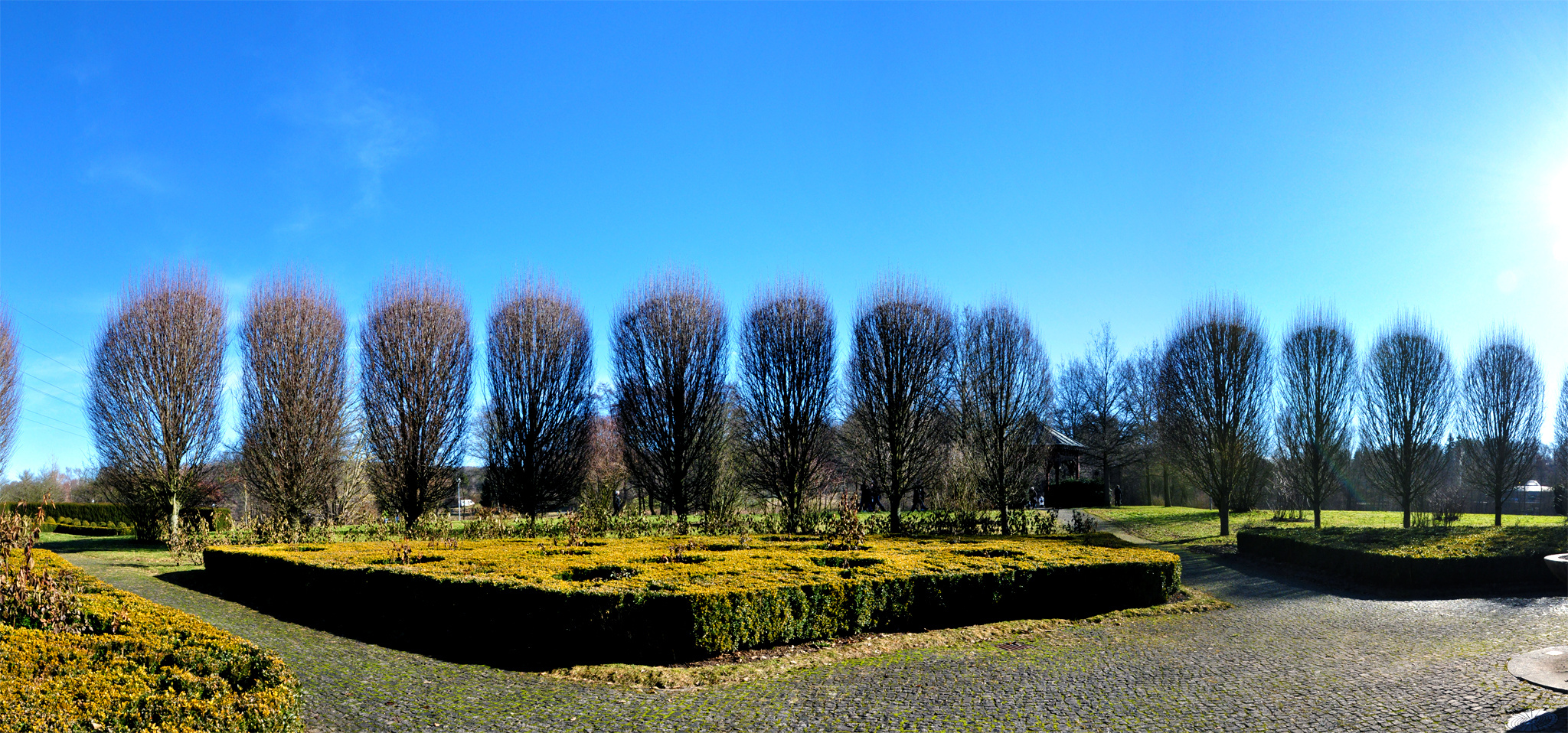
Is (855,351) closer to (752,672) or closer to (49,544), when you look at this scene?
(752,672)

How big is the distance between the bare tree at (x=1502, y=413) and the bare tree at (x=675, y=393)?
2712 cm

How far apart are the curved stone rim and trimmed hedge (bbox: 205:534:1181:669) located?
4.66 metres

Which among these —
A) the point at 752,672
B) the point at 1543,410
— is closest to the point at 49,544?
the point at 752,672

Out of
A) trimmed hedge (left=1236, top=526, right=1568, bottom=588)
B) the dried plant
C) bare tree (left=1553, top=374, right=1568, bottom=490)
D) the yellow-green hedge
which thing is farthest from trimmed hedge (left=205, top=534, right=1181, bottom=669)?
bare tree (left=1553, top=374, right=1568, bottom=490)

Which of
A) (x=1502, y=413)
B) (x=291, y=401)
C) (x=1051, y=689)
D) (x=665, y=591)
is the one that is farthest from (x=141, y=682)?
(x=1502, y=413)

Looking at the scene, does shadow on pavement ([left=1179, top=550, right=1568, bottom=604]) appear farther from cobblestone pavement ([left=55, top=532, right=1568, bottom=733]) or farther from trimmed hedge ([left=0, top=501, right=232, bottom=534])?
trimmed hedge ([left=0, top=501, right=232, bottom=534])

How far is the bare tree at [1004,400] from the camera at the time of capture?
24.1m

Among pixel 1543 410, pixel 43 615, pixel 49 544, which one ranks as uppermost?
pixel 1543 410

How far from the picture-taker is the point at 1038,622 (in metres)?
10.7

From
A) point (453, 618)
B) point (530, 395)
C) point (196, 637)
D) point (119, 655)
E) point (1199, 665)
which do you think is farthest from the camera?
point (530, 395)

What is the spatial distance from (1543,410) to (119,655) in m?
38.7

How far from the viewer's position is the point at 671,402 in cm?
2380

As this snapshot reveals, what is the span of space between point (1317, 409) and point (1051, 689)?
23630 millimetres

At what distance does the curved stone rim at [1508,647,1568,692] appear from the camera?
682 centimetres
